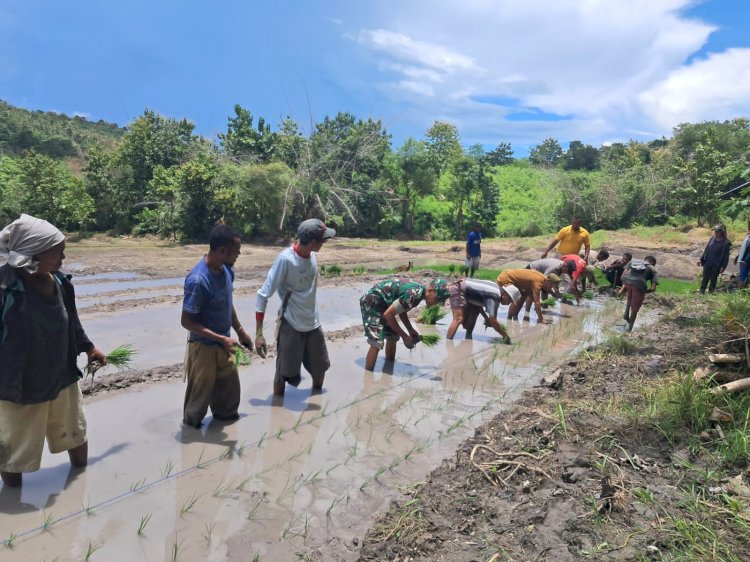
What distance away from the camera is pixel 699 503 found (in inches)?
118

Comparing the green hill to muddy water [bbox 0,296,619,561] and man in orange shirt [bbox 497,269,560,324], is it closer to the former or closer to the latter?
man in orange shirt [bbox 497,269,560,324]

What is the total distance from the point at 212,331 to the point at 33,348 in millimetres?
1206

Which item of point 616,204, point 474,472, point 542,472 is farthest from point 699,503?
point 616,204

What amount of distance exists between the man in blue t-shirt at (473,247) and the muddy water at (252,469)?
7.21 metres

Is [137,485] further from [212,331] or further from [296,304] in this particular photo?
[296,304]

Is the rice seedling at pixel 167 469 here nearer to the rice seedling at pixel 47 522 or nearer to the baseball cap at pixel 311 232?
the rice seedling at pixel 47 522

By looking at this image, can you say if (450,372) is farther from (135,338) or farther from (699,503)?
(135,338)

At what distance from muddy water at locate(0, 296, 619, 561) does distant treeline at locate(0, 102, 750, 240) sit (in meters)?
16.0

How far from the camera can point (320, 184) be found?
87.8ft

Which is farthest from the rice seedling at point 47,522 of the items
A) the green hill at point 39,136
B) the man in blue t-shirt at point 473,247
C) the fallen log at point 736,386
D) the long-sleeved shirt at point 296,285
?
the green hill at point 39,136

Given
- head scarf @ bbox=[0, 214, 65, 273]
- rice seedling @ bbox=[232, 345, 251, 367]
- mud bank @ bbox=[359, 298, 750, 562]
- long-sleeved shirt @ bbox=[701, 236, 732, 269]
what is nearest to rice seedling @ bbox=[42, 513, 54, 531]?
head scarf @ bbox=[0, 214, 65, 273]

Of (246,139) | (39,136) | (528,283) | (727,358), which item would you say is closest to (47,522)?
(727,358)

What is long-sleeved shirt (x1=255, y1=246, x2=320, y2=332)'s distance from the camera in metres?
4.76

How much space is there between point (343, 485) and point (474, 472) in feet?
3.04
